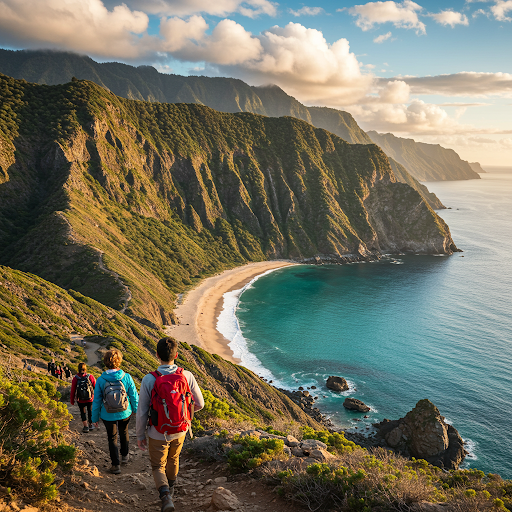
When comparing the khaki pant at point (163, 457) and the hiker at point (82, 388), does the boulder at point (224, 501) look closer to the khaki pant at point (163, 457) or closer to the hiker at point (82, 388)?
the khaki pant at point (163, 457)

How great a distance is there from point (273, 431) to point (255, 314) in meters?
70.4

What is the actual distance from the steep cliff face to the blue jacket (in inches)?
2055

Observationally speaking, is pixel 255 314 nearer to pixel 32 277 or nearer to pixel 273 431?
pixel 32 277

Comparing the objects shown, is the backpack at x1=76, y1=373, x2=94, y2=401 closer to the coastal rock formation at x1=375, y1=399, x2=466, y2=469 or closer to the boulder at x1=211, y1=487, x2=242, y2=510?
the boulder at x1=211, y1=487, x2=242, y2=510

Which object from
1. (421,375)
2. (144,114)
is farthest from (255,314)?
(144,114)

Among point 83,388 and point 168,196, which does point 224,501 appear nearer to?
point 83,388

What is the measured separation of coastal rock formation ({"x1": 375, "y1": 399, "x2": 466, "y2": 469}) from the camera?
3950 centimetres

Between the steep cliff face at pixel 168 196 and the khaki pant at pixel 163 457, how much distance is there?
53848 millimetres

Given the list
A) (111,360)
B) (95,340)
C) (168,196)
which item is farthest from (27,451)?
(168,196)

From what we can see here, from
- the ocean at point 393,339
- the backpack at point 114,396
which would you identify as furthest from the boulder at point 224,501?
the ocean at point 393,339

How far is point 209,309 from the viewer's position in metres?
83.1

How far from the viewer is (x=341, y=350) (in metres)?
67.3

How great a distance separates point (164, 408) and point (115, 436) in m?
3.48

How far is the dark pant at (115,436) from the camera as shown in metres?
8.31
